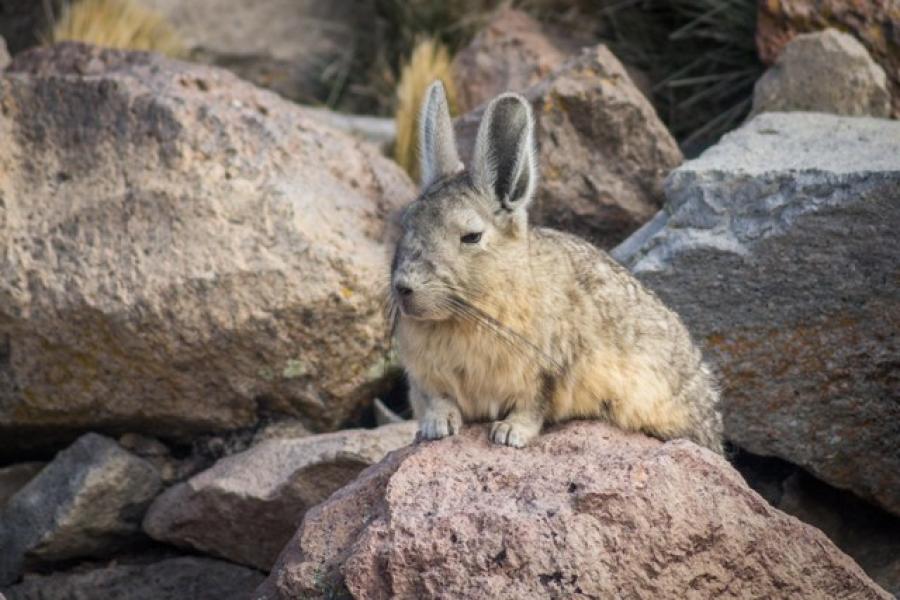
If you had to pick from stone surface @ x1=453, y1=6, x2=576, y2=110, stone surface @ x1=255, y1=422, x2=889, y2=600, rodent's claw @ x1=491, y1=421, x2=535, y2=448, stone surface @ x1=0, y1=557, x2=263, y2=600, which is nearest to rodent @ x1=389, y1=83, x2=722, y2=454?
rodent's claw @ x1=491, y1=421, x2=535, y2=448

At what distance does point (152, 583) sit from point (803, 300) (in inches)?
151

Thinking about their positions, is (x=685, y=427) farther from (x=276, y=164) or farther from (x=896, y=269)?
(x=276, y=164)

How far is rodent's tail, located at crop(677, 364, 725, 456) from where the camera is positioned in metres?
6.08

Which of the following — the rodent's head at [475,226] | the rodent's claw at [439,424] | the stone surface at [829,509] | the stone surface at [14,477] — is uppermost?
the rodent's head at [475,226]

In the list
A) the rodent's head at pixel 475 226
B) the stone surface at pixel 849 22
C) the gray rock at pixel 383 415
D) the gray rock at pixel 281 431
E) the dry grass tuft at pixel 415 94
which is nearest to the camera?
the rodent's head at pixel 475 226

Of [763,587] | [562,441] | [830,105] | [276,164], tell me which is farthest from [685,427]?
[830,105]

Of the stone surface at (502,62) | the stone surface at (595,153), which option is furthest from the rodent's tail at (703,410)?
the stone surface at (502,62)

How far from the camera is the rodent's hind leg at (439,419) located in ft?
18.3

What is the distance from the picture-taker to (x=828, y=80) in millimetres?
8977

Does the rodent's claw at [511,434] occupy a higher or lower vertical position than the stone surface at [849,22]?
lower

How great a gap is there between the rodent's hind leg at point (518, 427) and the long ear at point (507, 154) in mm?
908

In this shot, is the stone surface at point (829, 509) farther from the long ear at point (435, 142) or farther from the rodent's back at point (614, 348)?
the long ear at point (435, 142)

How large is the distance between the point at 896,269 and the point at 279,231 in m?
3.38

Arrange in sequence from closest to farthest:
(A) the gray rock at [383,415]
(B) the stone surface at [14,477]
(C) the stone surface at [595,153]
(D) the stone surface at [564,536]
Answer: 1. (D) the stone surface at [564,536]
2. (B) the stone surface at [14,477]
3. (A) the gray rock at [383,415]
4. (C) the stone surface at [595,153]
